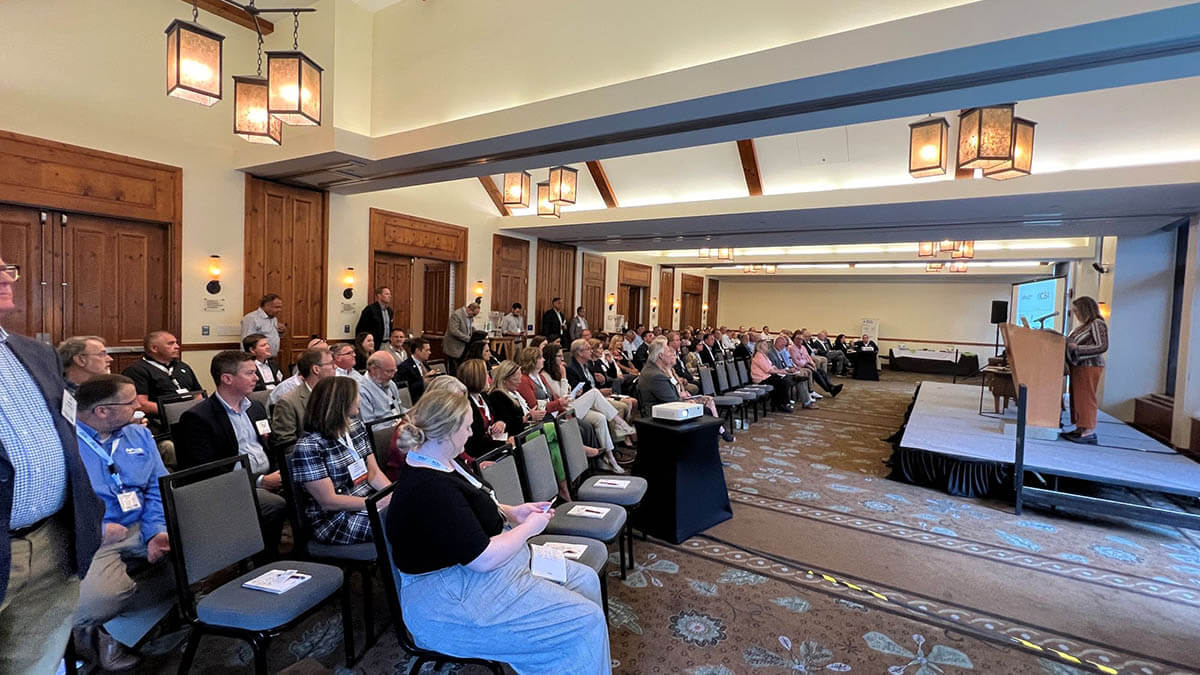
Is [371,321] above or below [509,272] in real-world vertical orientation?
below

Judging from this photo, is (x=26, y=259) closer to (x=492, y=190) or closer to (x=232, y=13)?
(x=232, y=13)

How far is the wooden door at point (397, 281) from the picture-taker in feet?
28.9

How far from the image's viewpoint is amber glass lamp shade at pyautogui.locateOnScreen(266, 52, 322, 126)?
11.1 feet

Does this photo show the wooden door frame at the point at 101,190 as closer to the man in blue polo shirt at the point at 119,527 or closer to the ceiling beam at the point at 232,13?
the ceiling beam at the point at 232,13

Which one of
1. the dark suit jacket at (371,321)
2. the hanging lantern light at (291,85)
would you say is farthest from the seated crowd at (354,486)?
the dark suit jacket at (371,321)

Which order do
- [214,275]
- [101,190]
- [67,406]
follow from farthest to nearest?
1. [214,275]
2. [101,190]
3. [67,406]

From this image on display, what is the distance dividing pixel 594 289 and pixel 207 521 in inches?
452

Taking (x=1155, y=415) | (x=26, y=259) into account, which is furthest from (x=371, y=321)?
(x=1155, y=415)

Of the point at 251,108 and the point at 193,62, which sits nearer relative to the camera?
the point at 193,62

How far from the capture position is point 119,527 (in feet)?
6.82

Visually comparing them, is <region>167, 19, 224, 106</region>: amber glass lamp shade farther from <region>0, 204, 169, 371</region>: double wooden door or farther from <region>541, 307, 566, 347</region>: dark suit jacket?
<region>541, 307, 566, 347</region>: dark suit jacket

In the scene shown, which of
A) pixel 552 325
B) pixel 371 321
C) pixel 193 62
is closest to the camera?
pixel 193 62

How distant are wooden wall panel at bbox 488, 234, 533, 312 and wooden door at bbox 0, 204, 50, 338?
6.01 meters

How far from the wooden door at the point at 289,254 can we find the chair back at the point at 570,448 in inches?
205
